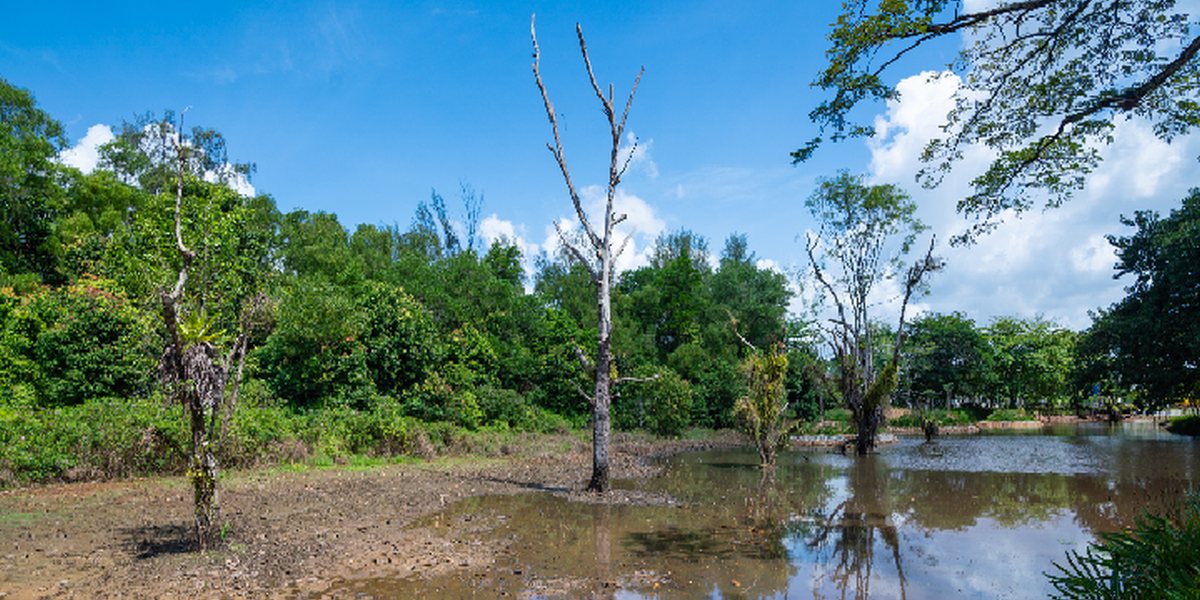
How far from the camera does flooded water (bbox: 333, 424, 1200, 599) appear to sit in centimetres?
775

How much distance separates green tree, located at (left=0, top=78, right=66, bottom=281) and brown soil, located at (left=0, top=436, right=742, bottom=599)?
66.8 feet

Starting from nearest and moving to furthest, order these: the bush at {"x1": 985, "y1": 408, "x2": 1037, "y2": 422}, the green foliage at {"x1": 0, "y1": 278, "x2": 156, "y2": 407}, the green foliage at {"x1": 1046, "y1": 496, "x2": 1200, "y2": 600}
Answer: the green foliage at {"x1": 1046, "y1": 496, "x2": 1200, "y2": 600} < the green foliage at {"x1": 0, "y1": 278, "x2": 156, "y2": 407} < the bush at {"x1": 985, "y1": 408, "x2": 1037, "y2": 422}

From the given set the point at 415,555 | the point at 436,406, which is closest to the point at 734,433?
the point at 436,406

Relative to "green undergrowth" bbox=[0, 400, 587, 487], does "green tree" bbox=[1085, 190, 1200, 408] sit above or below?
above

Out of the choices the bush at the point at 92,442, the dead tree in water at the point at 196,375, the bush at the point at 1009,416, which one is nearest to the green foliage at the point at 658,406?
the bush at the point at 92,442

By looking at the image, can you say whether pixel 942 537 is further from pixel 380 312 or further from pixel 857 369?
pixel 380 312

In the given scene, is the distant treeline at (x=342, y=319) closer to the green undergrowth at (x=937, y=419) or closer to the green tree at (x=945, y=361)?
the green tree at (x=945, y=361)

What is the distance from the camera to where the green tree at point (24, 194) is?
28016 millimetres

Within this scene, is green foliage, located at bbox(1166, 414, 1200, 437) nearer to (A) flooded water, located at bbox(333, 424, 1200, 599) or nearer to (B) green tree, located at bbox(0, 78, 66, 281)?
(A) flooded water, located at bbox(333, 424, 1200, 599)

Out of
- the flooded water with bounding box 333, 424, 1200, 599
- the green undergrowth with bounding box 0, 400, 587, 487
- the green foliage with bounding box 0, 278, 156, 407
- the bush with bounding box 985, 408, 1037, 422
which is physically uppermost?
the green foliage with bounding box 0, 278, 156, 407

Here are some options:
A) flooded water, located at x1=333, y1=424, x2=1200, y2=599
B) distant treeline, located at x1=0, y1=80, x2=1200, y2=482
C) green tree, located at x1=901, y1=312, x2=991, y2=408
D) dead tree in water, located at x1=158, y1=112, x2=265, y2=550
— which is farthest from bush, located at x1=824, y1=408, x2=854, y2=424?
dead tree in water, located at x1=158, y1=112, x2=265, y2=550

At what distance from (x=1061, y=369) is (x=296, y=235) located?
48297 mm

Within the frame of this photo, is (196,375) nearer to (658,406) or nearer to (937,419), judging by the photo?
(658,406)

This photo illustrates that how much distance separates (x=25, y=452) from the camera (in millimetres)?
12930
